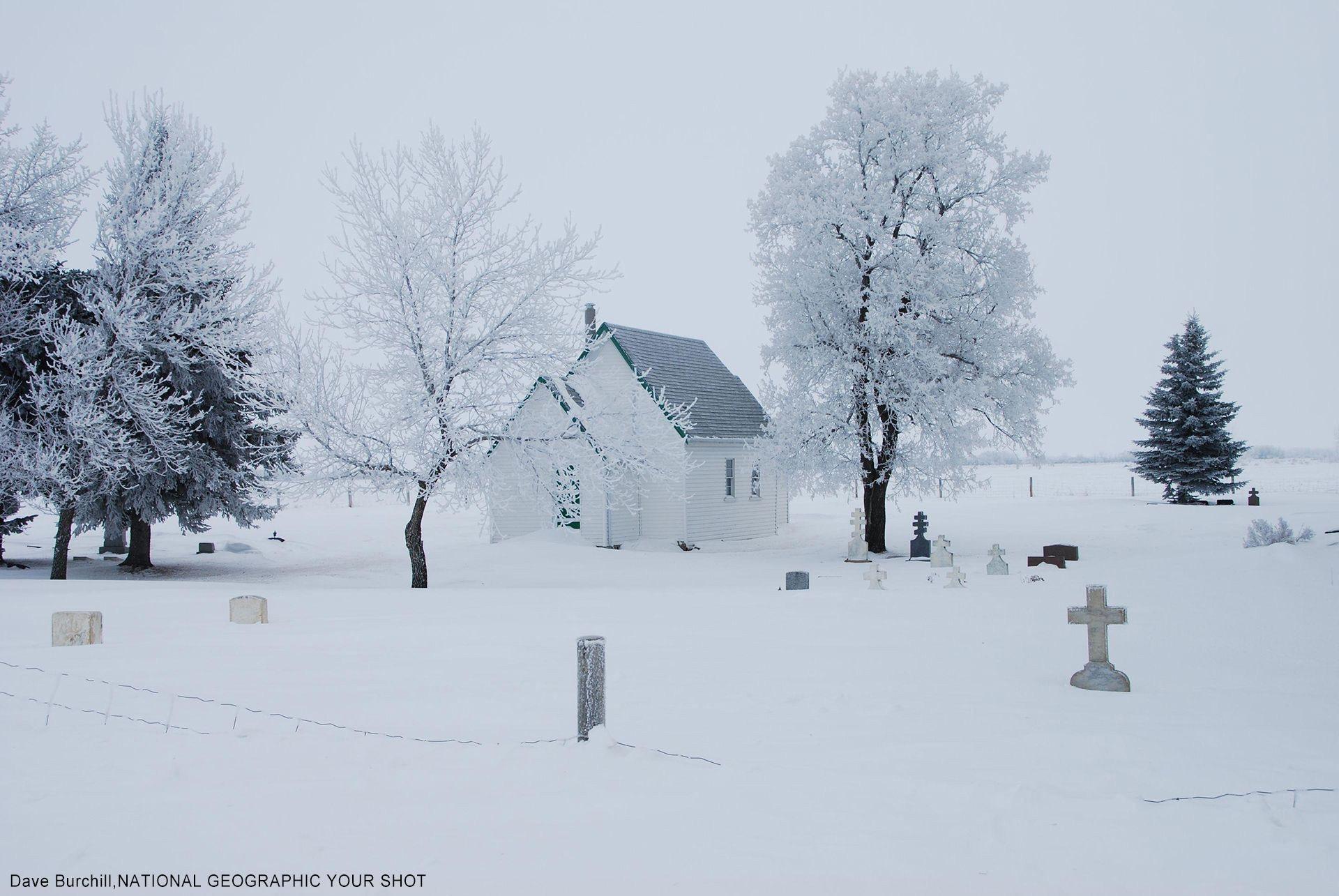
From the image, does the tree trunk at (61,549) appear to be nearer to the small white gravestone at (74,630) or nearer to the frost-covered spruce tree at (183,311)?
the frost-covered spruce tree at (183,311)

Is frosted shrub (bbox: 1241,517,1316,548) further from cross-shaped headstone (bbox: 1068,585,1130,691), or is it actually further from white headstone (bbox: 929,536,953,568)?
cross-shaped headstone (bbox: 1068,585,1130,691)

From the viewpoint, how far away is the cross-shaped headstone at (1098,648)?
281 inches

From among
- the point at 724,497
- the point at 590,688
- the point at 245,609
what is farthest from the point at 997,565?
the point at 245,609

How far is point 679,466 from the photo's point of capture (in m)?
24.5

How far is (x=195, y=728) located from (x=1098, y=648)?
23.3 ft

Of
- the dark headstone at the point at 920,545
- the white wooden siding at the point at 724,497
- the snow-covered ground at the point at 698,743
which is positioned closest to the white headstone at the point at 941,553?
the dark headstone at the point at 920,545

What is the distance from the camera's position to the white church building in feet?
81.5

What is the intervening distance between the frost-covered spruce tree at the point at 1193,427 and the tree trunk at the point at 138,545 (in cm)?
3616

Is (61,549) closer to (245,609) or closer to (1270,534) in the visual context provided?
(245,609)

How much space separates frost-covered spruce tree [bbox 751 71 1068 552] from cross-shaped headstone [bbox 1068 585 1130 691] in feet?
46.6

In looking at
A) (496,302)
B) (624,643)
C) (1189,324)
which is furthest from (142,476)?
(1189,324)

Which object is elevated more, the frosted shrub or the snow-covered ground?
the frosted shrub

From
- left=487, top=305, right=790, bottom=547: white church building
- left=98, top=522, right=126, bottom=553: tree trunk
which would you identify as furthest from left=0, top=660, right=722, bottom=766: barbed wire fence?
left=98, top=522, right=126, bottom=553: tree trunk

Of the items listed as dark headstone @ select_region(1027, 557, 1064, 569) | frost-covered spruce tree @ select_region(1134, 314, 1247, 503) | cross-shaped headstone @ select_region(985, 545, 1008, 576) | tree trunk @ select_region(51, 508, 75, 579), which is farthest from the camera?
frost-covered spruce tree @ select_region(1134, 314, 1247, 503)
